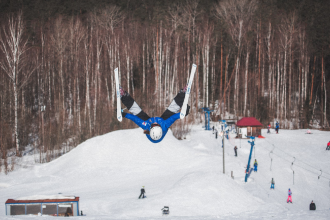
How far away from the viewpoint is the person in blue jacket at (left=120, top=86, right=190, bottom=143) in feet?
23.6

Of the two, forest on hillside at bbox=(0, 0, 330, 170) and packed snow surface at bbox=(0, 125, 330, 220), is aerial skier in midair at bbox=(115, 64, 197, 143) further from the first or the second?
forest on hillside at bbox=(0, 0, 330, 170)

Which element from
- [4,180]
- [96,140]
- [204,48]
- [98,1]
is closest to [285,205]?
[96,140]

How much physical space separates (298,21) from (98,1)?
27228 mm

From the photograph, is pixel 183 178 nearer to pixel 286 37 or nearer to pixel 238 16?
pixel 286 37

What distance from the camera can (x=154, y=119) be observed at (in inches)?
305

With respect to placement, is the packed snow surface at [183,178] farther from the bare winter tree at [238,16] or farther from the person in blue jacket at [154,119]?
the bare winter tree at [238,16]

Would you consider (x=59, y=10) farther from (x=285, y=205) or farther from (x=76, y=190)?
(x=285, y=205)

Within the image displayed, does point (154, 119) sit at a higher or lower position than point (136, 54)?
lower

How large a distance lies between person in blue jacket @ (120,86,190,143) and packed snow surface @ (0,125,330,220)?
6.61 m

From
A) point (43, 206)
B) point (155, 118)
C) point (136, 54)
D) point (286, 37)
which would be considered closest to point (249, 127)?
point (286, 37)

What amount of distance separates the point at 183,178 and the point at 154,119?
40.7 feet

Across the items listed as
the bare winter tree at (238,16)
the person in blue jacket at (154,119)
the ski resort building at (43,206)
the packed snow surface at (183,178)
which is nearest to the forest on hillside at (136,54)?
the bare winter tree at (238,16)

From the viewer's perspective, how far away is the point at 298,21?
3825 cm

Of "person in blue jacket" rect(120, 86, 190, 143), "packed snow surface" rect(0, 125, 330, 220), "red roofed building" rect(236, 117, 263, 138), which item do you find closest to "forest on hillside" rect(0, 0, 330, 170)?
"red roofed building" rect(236, 117, 263, 138)
